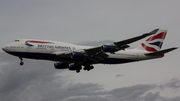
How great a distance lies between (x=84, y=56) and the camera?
133 feet

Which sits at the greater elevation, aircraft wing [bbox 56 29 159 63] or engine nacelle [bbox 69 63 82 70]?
aircraft wing [bbox 56 29 159 63]

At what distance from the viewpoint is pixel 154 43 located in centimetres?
5003

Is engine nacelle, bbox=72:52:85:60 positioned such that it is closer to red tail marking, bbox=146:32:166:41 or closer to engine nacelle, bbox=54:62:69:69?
engine nacelle, bbox=54:62:69:69

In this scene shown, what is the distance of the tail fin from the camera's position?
162ft

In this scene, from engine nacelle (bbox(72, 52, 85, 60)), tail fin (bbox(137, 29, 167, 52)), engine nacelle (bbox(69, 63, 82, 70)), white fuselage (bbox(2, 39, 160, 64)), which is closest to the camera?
white fuselage (bbox(2, 39, 160, 64))

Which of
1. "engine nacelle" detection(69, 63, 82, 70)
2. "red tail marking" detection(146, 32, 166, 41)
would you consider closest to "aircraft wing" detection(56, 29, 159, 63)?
"engine nacelle" detection(69, 63, 82, 70)

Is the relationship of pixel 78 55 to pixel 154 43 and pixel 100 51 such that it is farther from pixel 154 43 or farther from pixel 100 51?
pixel 154 43

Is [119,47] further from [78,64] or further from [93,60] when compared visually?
[78,64]

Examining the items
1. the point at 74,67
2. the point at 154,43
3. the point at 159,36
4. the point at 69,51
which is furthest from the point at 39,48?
the point at 159,36

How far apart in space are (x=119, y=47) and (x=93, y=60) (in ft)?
20.5

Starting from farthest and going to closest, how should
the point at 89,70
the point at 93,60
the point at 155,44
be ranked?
the point at 155,44 → the point at 89,70 → the point at 93,60

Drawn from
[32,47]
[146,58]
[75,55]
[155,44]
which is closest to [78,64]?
[75,55]

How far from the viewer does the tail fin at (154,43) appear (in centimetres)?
4928

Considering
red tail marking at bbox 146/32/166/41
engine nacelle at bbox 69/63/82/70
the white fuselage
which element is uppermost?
red tail marking at bbox 146/32/166/41
